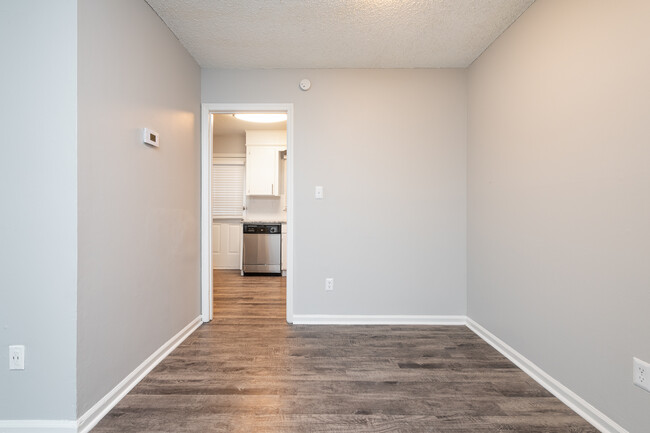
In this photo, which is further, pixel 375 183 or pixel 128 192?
pixel 375 183

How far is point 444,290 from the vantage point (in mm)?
2945

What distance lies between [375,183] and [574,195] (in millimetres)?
1558

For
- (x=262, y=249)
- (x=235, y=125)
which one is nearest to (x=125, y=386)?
(x=262, y=249)

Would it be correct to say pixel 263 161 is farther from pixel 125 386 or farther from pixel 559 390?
pixel 559 390

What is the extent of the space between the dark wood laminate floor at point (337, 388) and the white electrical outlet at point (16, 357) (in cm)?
48

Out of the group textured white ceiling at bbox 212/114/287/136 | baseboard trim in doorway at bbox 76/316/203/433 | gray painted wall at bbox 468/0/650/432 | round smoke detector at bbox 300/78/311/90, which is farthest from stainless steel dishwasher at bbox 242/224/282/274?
gray painted wall at bbox 468/0/650/432

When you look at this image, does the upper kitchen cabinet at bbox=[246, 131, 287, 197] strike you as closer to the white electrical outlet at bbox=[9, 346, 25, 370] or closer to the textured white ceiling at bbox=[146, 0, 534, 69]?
the textured white ceiling at bbox=[146, 0, 534, 69]

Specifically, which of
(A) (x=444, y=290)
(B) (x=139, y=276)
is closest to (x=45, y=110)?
(B) (x=139, y=276)

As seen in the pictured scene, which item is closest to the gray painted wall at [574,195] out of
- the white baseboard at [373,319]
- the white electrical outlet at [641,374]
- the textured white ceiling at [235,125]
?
the white electrical outlet at [641,374]

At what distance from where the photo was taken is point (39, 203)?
4.58 ft

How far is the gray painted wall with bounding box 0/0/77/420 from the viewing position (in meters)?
1.38

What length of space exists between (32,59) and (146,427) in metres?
1.81

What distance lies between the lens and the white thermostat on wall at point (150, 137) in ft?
6.44

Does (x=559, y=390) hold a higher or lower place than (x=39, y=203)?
lower
